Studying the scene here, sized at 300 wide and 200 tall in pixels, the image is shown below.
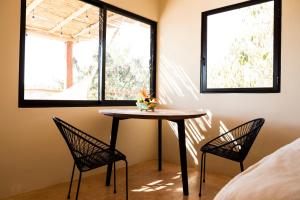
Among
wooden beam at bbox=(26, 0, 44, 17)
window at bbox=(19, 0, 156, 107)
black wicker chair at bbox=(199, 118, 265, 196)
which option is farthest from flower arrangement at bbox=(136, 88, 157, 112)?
wooden beam at bbox=(26, 0, 44, 17)

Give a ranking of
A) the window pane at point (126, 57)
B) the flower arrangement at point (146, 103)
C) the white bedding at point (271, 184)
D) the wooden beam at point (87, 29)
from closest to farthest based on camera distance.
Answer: the white bedding at point (271, 184), the flower arrangement at point (146, 103), the wooden beam at point (87, 29), the window pane at point (126, 57)

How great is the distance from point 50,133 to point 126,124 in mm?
1039

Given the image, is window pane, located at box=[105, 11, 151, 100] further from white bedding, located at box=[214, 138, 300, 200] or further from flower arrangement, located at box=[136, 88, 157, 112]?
white bedding, located at box=[214, 138, 300, 200]

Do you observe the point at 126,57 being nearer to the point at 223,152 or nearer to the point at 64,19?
the point at 64,19

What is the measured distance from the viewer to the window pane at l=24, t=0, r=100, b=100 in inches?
93.9

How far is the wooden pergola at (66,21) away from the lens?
2.40 meters

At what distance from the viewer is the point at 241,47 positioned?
2.89m

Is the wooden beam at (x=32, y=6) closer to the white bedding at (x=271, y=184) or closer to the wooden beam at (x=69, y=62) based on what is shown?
the wooden beam at (x=69, y=62)

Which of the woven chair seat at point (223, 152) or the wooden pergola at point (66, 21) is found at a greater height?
the wooden pergola at point (66, 21)

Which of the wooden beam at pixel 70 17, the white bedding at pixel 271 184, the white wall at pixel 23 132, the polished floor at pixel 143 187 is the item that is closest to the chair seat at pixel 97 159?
the polished floor at pixel 143 187

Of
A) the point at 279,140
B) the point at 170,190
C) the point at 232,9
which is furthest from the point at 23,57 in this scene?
the point at 279,140

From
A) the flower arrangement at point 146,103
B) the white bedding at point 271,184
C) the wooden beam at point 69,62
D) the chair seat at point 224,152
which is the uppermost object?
the wooden beam at point 69,62

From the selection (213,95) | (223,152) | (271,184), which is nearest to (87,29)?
(213,95)

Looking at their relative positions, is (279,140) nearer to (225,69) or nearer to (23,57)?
(225,69)
